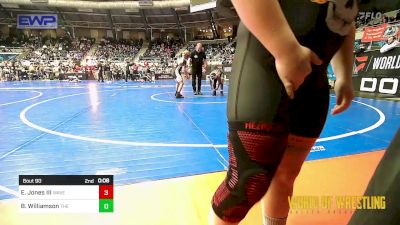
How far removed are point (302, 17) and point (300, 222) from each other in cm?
82

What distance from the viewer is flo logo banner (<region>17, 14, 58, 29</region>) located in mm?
18125

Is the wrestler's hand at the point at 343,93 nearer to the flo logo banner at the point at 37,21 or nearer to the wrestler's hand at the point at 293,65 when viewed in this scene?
the wrestler's hand at the point at 293,65

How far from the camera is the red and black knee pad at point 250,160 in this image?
0.55m

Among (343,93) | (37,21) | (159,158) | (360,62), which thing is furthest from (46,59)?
(343,93)

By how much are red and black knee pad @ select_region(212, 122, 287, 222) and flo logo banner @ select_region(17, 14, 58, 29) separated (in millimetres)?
20982

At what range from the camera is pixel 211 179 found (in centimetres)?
142

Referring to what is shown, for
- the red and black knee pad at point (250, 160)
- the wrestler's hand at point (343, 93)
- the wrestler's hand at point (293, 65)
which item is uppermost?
the wrestler's hand at point (293, 65)

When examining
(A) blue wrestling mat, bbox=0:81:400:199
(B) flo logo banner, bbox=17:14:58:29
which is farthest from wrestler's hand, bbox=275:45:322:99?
(B) flo logo banner, bbox=17:14:58:29

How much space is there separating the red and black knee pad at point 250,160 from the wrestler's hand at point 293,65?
0.09m

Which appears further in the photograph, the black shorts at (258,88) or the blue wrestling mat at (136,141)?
the blue wrestling mat at (136,141)

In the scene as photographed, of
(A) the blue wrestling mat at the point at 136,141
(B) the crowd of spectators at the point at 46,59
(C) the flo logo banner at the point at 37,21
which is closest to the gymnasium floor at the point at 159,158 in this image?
(A) the blue wrestling mat at the point at 136,141

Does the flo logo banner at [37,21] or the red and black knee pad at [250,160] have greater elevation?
the flo logo banner at [37,21]

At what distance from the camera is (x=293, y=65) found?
19.4 inches

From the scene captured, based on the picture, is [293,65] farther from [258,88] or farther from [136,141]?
[136,141]
